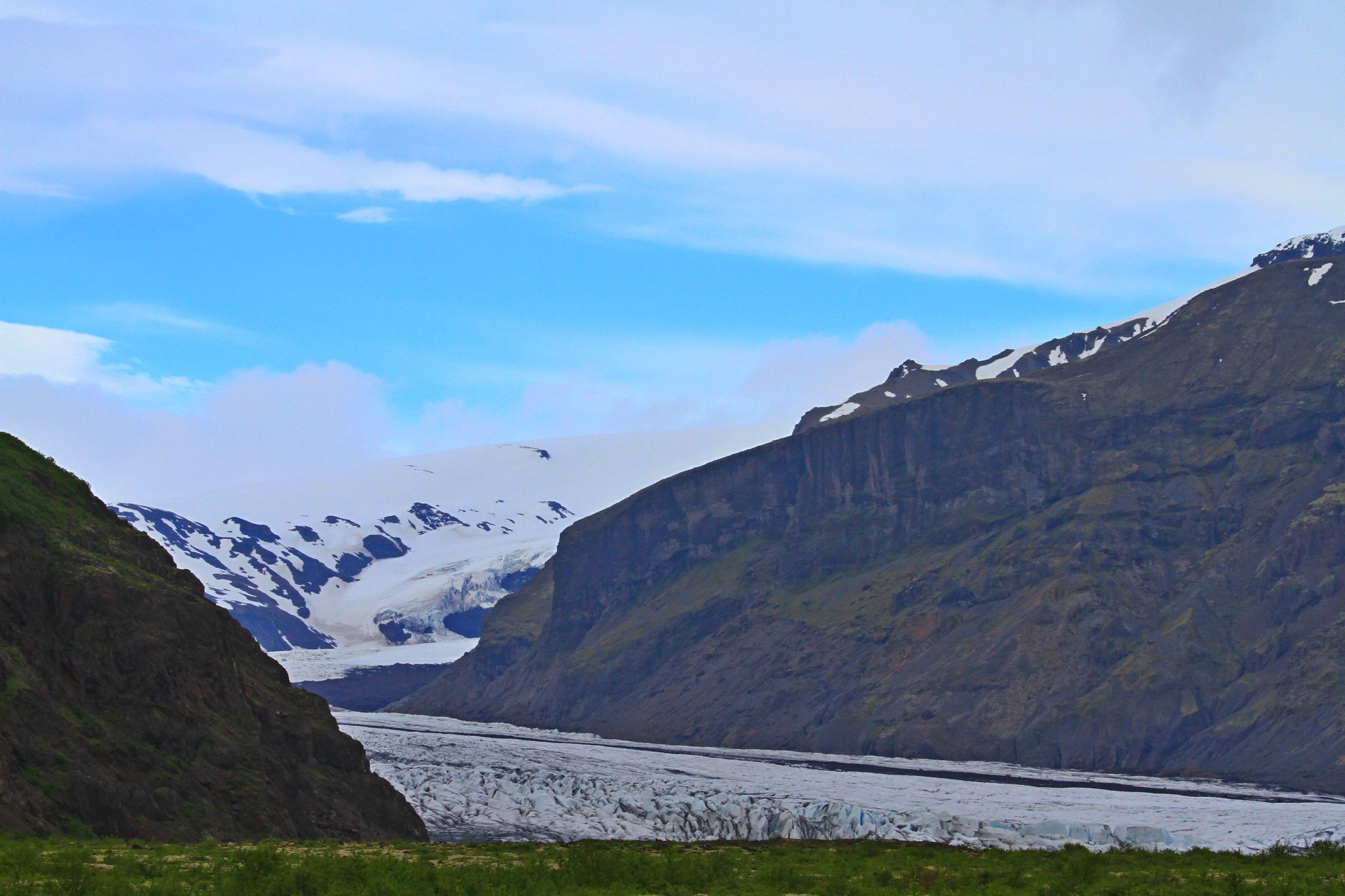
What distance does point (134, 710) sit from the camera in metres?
62.3

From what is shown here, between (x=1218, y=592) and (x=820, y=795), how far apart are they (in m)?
68.4

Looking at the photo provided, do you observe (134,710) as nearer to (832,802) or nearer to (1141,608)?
(832,802)

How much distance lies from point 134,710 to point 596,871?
2984 centimetres

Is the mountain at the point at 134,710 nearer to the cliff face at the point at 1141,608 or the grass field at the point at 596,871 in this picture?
the grass field at the point at 596,871

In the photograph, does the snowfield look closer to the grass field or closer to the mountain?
the mountain

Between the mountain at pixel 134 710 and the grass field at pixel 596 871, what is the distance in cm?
821

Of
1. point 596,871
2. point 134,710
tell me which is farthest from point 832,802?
point 596,871

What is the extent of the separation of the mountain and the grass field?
8.21 meters

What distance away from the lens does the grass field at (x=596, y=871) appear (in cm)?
3509

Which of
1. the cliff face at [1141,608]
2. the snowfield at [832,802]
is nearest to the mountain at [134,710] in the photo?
the snowfield at [832,802]

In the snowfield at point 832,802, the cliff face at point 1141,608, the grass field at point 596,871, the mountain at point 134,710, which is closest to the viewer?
the grass field at point 596,871

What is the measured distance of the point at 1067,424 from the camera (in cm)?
19788

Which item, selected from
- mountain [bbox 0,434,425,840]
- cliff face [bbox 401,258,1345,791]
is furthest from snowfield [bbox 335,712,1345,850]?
mountain [bbox 0,434,425,840]

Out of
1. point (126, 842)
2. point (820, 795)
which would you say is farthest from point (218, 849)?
point (820, 795)
